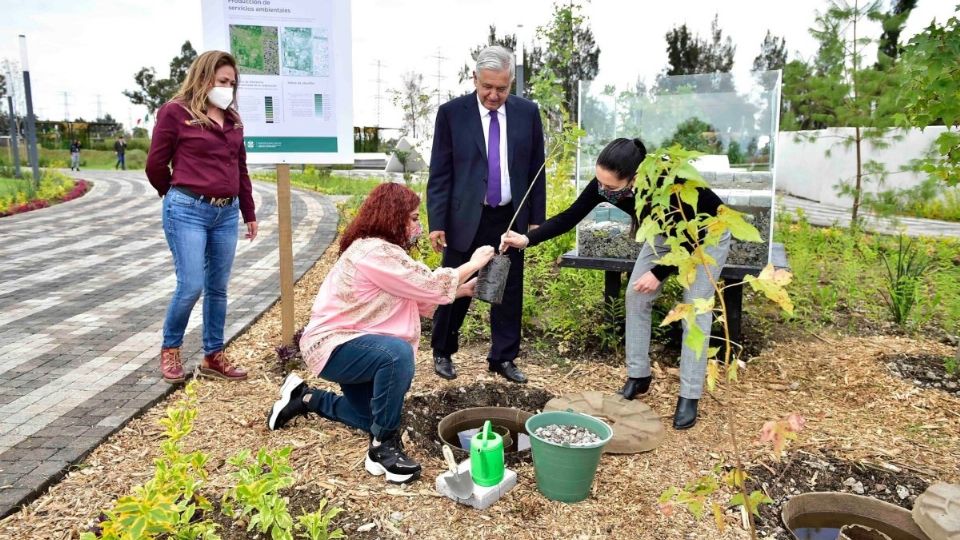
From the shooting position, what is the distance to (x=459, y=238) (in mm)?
3500

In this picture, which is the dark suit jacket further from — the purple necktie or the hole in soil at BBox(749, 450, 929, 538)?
the hole in soil at BBox(749, 450, 929, 538)

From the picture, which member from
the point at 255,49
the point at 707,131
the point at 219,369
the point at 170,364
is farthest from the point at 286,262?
the point at 707,131

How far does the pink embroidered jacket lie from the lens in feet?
8.21

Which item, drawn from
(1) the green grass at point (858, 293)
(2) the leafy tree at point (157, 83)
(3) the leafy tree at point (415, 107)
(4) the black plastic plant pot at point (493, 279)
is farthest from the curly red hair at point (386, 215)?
(2) the leafy tree at point (157, 83)

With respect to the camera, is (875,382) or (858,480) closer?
(858,480)

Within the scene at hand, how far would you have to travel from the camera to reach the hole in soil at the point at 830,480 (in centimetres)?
246

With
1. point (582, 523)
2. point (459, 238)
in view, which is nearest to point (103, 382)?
point (459, 238)

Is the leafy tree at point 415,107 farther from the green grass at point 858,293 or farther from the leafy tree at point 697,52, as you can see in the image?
the leafy tree at point 697,52

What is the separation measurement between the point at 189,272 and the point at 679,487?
254 cm

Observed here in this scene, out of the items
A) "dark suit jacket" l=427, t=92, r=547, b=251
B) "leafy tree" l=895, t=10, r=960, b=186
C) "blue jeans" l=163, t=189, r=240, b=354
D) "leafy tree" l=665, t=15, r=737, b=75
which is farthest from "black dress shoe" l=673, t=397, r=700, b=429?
"leafy tree" l=665, t=15, r=737, b=75

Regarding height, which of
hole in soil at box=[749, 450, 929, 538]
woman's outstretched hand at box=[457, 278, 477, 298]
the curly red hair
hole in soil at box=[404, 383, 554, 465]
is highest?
the curly red hair

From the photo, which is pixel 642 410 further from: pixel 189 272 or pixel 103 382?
pixel 103 382

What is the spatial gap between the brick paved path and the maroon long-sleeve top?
1134mm

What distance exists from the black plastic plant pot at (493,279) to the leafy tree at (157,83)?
47009mm
